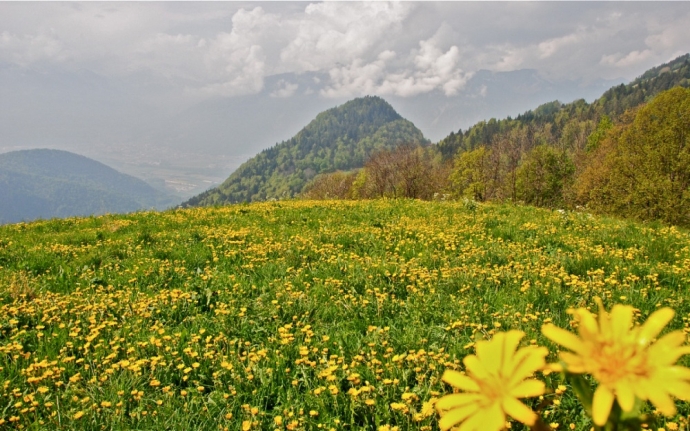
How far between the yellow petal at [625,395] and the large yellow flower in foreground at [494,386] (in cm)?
12

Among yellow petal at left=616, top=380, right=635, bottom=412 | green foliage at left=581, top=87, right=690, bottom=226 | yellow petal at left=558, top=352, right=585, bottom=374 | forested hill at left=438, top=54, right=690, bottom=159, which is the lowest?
yellow petal at left=616, top=380, right=635, bottom=412

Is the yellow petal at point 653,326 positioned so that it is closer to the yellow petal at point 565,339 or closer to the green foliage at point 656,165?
the yellow petal at point 565,339

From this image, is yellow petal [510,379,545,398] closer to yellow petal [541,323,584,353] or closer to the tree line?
yellow petal [541,323,584,353]

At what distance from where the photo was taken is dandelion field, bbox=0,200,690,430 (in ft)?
11.9

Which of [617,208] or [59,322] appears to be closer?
[59,322]

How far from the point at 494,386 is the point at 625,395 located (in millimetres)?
227

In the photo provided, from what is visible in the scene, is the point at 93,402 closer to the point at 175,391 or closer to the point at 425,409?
the point at 175,391

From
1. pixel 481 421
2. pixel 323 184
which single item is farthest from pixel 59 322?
pixel 323 184

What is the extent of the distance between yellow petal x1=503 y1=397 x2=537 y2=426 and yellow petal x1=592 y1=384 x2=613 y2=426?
10 centimetres

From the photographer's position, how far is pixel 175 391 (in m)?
4.04

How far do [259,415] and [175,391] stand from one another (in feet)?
3.41

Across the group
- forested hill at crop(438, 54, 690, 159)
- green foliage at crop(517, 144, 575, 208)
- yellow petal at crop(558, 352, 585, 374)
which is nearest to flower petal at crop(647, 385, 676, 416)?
yellow petal at crop(558, 352, 585, 374)

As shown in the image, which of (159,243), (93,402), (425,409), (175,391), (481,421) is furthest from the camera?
(159,243)

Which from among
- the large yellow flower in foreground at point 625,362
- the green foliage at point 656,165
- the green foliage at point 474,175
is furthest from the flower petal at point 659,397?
the green foliage at point 474,175
